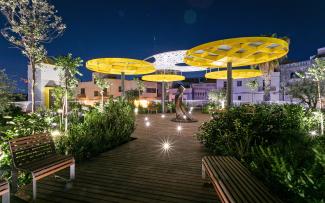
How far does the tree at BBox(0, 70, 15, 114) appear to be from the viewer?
9.20 m

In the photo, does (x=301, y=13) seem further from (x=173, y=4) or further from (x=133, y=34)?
(x=133, y=34)

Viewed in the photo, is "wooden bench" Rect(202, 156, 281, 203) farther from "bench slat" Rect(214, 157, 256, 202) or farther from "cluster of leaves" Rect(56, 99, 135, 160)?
"cluster of leaves" Rect(56, 99, 135, 160)

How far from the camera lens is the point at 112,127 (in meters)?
7.05

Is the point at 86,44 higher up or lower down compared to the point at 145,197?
higher up

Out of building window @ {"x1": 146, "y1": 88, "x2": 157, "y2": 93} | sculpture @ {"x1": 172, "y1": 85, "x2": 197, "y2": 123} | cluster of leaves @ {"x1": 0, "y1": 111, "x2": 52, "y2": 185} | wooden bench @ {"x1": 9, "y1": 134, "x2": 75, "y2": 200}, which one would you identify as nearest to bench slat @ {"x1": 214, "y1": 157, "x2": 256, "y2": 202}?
wooden bench @ {"x1": 9, "y1": 134, "x2": 75, "y2": 200}

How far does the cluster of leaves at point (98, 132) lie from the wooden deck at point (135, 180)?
35cm

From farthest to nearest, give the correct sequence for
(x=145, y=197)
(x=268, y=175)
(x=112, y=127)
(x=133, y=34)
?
(x=133, y=34), (x=112, y=127), (x=145, y=197), (x=268, y=175)

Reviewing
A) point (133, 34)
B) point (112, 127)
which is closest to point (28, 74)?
point (112, 127)

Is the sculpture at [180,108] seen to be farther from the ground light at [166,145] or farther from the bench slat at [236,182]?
the bench slat at [236,182]

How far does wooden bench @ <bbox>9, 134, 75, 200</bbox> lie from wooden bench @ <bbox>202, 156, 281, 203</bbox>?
8.43 feet

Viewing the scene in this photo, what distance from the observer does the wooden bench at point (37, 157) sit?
10.4ft

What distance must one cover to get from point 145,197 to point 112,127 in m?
4.07

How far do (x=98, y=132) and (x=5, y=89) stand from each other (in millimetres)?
6499

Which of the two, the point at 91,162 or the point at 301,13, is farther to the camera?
the point at 301,13
